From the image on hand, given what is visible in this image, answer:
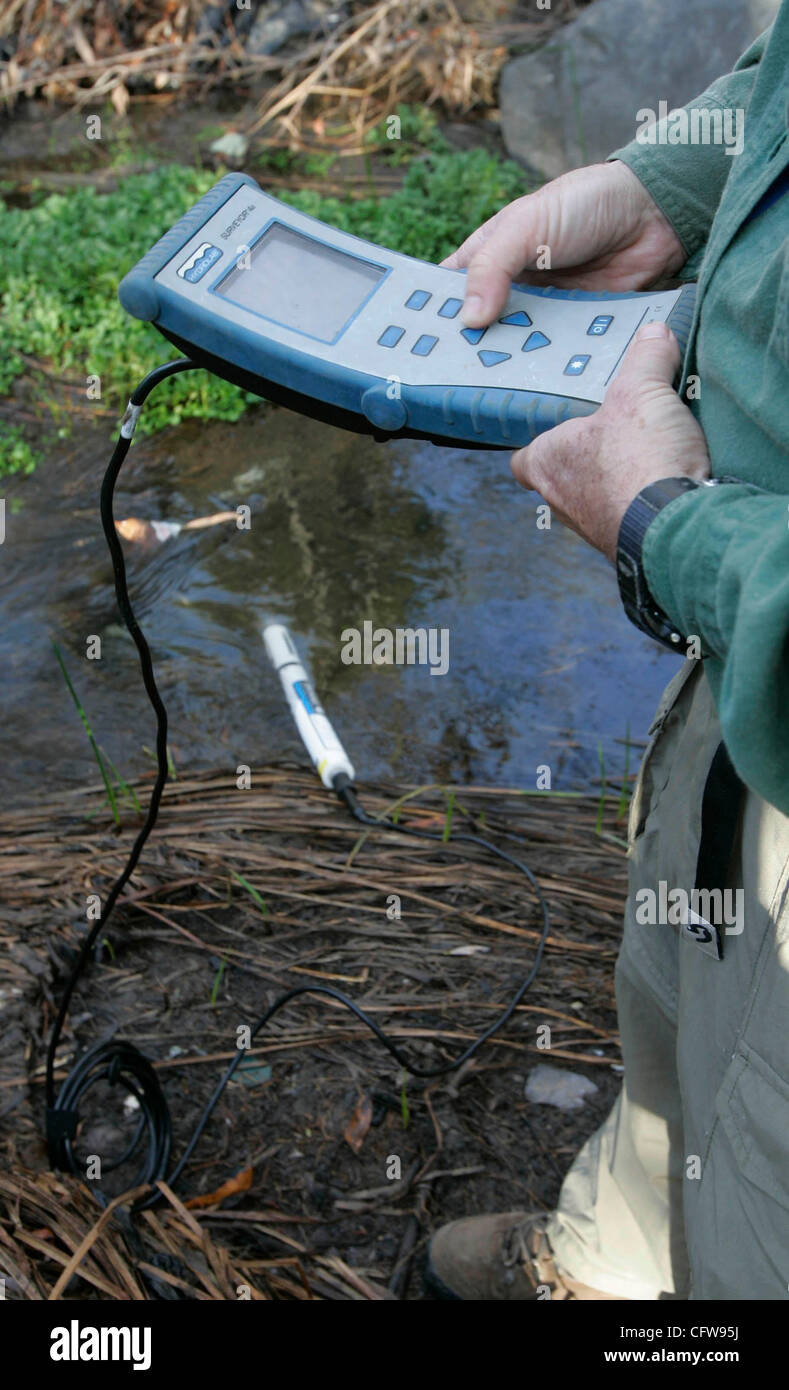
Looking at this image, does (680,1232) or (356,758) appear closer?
(680,1232)

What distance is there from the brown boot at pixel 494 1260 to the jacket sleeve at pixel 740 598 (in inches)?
37.5

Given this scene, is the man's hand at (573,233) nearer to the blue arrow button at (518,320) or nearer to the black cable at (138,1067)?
the blue arrow button at (518,320)

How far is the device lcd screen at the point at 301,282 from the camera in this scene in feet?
4.18

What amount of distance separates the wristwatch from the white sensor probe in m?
1.29

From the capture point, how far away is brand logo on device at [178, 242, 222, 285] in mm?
1266

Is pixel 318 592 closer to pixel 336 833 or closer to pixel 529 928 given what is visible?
pixel 336 833

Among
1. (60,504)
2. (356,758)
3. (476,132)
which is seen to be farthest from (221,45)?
(356,758)

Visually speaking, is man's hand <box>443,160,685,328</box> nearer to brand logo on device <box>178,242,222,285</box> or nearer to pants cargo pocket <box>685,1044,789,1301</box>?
brand logo on device <box>178,242,222,285</box>

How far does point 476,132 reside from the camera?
4805mm

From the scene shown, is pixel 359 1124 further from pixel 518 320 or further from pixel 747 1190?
pixel 518 320

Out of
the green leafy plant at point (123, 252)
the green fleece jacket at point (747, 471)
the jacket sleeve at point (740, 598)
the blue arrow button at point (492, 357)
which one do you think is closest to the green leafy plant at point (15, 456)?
the green leafy plant at point (123, 252)

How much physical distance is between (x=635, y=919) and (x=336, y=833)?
39.0 inches

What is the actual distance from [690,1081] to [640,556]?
51 cm

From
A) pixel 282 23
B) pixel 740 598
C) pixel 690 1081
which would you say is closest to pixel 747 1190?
pixel 690 1081
